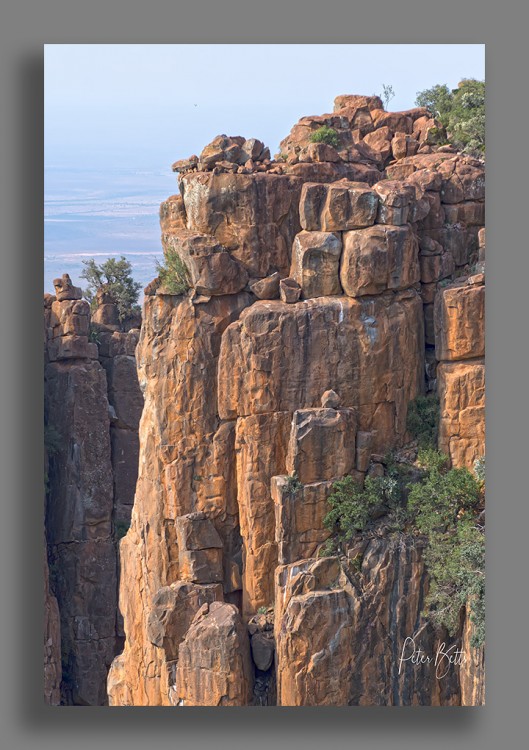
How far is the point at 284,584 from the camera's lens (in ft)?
108

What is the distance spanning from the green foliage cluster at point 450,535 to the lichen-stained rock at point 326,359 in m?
1.32

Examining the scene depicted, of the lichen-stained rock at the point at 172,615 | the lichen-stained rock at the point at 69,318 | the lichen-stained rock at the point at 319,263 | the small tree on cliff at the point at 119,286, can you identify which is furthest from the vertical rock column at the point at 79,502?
the lichen-stained rock at the point at 319,263

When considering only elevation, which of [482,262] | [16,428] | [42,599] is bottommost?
[42,599]

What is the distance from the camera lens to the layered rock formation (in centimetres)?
4522

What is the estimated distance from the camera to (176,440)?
34.6 m

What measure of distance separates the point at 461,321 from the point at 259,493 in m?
4.80

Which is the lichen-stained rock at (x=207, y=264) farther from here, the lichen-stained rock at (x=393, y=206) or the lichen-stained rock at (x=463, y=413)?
the lichen-stained rock at (x=463, y=413)

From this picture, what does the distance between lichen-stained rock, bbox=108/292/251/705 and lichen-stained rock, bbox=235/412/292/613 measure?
17.0 inches

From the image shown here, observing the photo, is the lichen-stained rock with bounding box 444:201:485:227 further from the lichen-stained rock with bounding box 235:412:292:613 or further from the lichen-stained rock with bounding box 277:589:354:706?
the lichen-stained rock with bounding box 277:589:354:706

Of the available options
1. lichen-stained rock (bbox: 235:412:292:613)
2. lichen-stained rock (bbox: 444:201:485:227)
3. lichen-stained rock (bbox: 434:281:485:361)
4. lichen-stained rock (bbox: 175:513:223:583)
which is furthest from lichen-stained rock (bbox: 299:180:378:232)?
lichen-stained rock (bbox: 175:513:223:583)
